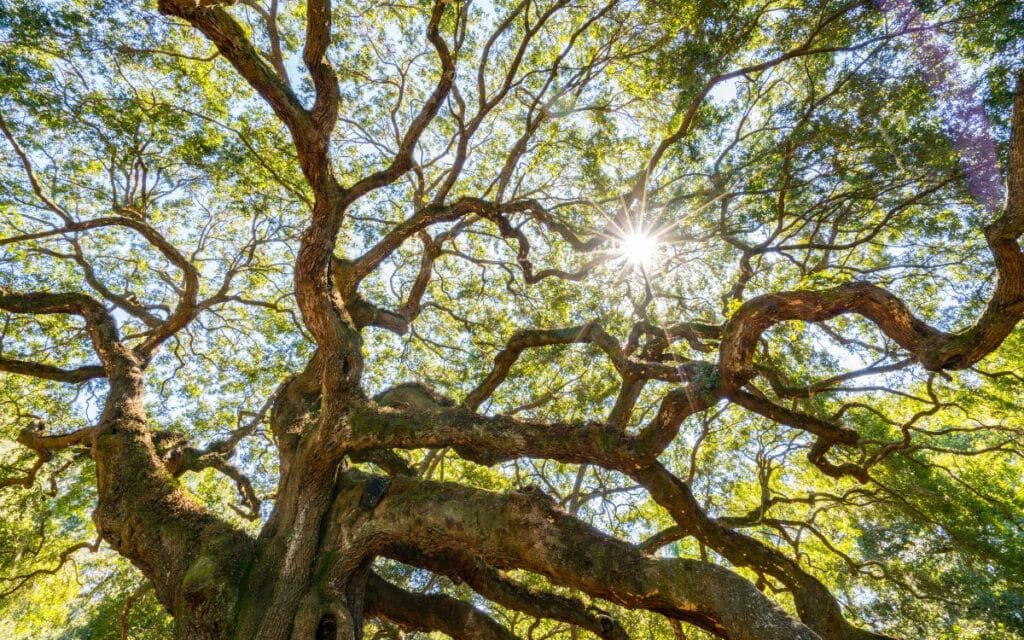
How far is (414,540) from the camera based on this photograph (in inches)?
162

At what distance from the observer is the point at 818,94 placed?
20.1ft

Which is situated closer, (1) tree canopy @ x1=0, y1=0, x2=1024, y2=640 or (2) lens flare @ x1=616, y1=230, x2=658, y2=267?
(1) tree canopy @ x1=0, y1=0, x2=1024, y2=640

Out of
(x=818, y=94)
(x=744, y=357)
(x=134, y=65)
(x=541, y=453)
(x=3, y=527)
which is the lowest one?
(x=3, y=527)

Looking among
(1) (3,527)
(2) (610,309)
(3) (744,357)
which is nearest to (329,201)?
(3) (744,357)

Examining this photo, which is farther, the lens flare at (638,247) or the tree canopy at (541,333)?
the lens flare at (638,247)

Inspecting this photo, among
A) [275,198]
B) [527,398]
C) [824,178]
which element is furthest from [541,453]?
[275,198]

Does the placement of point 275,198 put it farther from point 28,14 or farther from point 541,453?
point 541,453

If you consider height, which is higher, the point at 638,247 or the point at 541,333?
the point at 638,247

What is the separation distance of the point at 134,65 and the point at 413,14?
4.10 metres

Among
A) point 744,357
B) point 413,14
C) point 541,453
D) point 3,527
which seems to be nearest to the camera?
point 744,357

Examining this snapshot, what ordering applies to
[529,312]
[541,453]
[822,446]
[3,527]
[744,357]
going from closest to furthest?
[744,357] → [541,453] → [822,446] → [3,527] → [529,312]

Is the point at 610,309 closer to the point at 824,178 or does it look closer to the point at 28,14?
the point at 824,178

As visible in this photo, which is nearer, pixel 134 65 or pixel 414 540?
pixel 414 540

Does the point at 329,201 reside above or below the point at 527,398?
below
